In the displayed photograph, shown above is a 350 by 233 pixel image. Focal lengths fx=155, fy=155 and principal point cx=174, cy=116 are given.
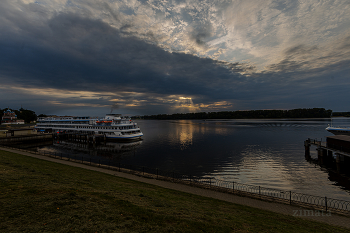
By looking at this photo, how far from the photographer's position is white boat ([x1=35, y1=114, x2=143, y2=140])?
254 ft

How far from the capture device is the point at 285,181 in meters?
27.0

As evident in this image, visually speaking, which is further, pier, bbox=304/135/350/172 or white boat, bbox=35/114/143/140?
white boat, bbox=35/114/143/140

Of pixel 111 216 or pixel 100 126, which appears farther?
pixel 100 126

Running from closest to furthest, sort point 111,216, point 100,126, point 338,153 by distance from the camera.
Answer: point 111,216 < point 338,153 < point 100,126

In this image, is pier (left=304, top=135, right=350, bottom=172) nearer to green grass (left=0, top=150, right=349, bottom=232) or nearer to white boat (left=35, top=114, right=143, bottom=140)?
green grass (left=0, top=150, right=349, bottom=232)

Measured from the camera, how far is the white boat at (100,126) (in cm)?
7739

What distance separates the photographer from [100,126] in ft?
277

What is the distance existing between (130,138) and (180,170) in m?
46.7

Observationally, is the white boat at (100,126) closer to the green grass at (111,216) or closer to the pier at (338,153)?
the green grass at (111,216)

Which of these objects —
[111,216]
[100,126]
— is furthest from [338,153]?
[100,126]

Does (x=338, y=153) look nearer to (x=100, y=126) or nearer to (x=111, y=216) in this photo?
(x=111, y=216)

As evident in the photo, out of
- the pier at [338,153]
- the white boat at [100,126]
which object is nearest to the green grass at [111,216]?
the pier at [338,153]

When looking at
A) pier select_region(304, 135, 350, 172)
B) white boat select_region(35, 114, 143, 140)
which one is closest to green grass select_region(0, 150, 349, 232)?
pier select_region(304, 135, 350, 172)

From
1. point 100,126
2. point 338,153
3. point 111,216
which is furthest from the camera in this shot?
point 100,126
